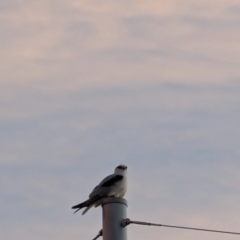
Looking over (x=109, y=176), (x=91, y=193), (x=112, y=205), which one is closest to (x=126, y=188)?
(x=109, y=176)

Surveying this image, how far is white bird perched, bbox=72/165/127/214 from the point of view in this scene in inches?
316

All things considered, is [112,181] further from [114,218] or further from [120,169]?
[114,218]

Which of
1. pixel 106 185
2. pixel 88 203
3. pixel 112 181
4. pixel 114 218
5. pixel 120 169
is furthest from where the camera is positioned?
pixel 120 169

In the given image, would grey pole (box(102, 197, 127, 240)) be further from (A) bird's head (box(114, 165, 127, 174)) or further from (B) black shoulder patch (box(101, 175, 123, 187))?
(A) bird's head (box(114, 165, 127, 174))

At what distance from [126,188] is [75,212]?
1442 mm

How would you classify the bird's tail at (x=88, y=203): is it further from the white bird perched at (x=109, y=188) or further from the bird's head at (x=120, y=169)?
the bird's head at (x=120, y=169)

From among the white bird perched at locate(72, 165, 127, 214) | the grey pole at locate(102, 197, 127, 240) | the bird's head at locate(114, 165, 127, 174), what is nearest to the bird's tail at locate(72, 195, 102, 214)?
the white bird perched at locate(72, 165, 127, 214)

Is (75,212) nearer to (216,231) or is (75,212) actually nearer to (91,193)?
(91,193)

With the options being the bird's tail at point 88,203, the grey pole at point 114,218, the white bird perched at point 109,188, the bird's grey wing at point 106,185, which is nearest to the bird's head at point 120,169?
the white bird perched at point 109,188

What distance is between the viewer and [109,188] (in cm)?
872

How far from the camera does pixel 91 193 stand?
26.7 ft

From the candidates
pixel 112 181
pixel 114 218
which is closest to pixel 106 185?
pixel 112 181

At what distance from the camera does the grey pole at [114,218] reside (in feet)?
20.2

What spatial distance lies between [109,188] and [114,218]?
8.03 feet
